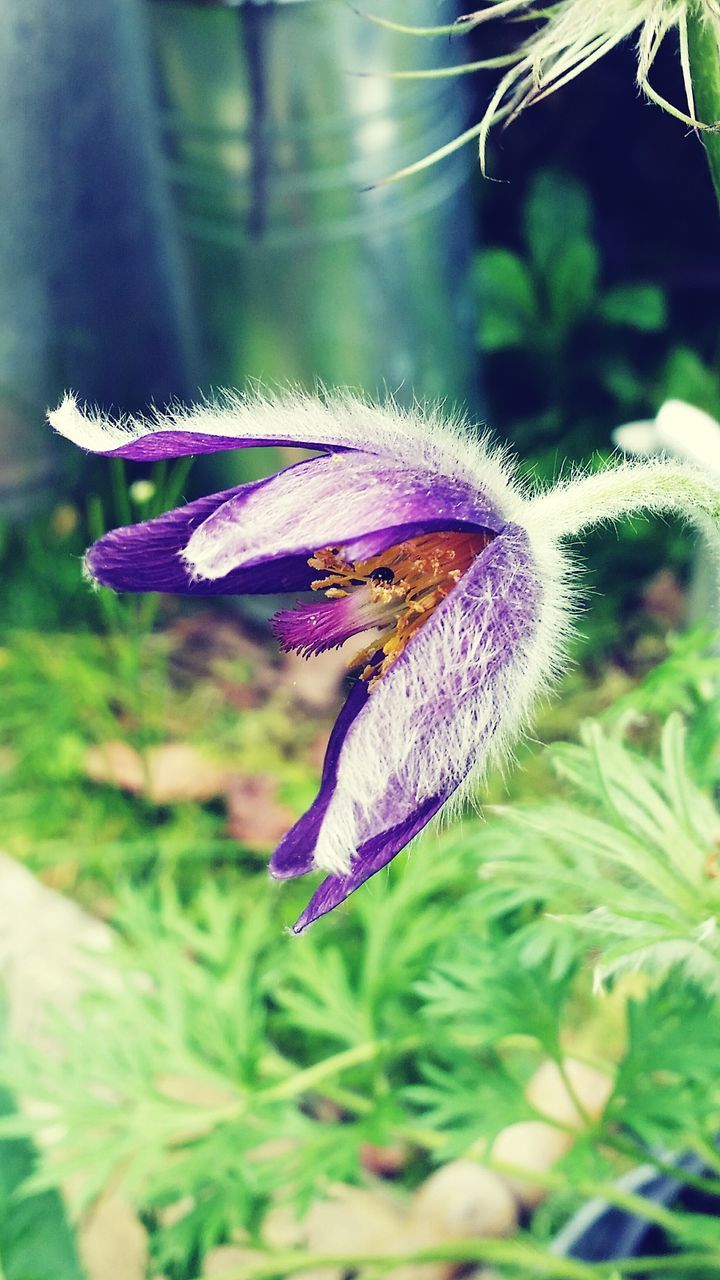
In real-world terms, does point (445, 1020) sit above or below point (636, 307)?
below

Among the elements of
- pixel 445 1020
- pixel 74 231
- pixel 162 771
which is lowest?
pixel 445 1020

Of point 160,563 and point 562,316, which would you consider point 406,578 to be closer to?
point 160,563

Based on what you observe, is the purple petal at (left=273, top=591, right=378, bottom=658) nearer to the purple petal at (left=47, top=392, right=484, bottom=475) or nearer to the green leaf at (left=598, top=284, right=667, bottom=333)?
the purple petal at (left=47, top=392, right=484, bottom=475)

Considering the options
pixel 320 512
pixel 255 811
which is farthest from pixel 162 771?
pixel 320 512

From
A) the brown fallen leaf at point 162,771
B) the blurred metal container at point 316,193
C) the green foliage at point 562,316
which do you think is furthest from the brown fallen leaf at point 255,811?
the green foliage at point 562,316

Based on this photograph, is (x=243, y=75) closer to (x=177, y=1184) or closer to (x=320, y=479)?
(x=320, y=479)

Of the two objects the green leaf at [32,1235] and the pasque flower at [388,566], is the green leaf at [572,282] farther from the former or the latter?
the green leaf at [32,1235]

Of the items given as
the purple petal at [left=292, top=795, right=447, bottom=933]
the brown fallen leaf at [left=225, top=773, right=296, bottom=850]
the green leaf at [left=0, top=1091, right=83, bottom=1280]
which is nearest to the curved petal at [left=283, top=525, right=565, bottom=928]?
the purple petal at [left=292, top=795, right=447, bottom=933]
